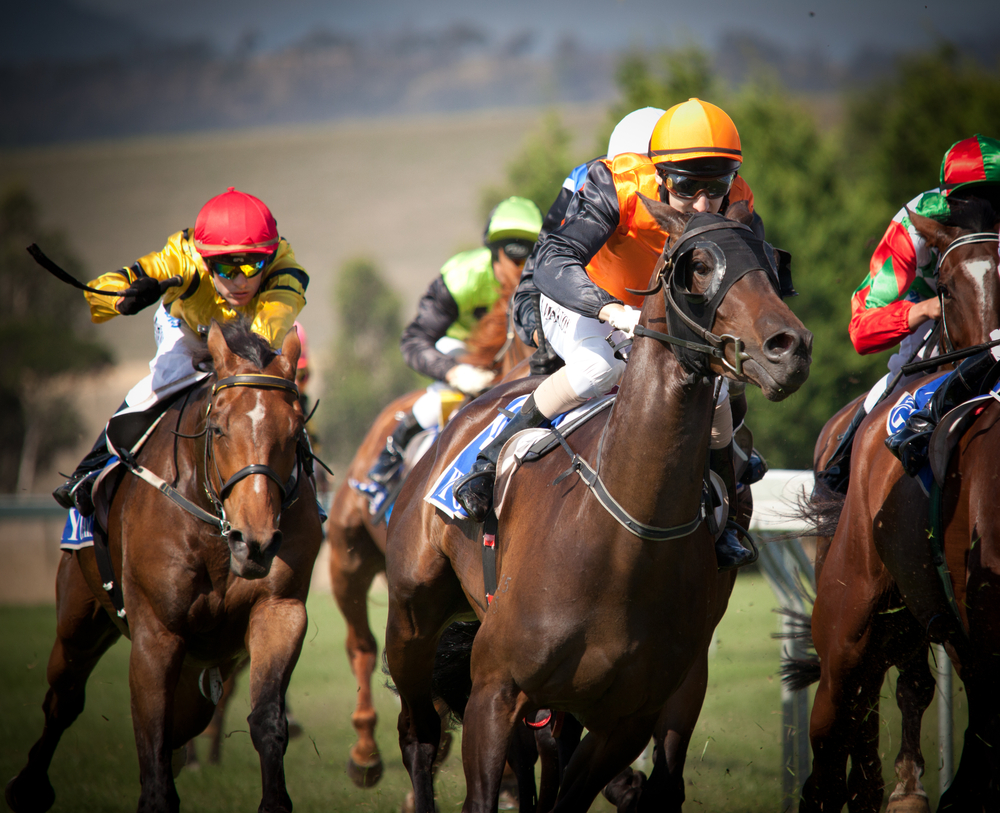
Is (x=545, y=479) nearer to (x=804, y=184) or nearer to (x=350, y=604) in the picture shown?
(x=350, y=604)

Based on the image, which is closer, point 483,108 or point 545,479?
point 545,479

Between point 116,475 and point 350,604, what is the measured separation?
8.96ft

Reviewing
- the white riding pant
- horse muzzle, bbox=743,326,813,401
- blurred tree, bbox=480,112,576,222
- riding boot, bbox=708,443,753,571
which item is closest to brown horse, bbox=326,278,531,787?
the white riding pant

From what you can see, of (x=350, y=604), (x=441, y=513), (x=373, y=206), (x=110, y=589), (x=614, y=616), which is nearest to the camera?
(x=614, y=616)

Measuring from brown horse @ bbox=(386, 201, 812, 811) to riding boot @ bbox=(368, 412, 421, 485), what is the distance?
3.18 m

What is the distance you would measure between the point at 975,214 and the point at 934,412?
2.65 ft

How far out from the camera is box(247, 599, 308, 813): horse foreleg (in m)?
3.84

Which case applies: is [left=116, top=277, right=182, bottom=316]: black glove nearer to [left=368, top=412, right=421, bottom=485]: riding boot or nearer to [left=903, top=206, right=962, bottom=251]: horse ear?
[left=368, top=412, right=421, bottom=485]: riding boot

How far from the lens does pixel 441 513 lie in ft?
13.7

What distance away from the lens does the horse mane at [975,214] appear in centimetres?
388

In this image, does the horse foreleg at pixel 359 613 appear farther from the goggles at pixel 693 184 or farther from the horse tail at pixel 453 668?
the goggles at pixel 693 184

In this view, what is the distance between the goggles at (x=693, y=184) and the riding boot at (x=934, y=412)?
114 centimetres

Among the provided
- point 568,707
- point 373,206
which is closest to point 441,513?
point 568,707

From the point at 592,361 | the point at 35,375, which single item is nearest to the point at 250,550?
the point at 592,361
